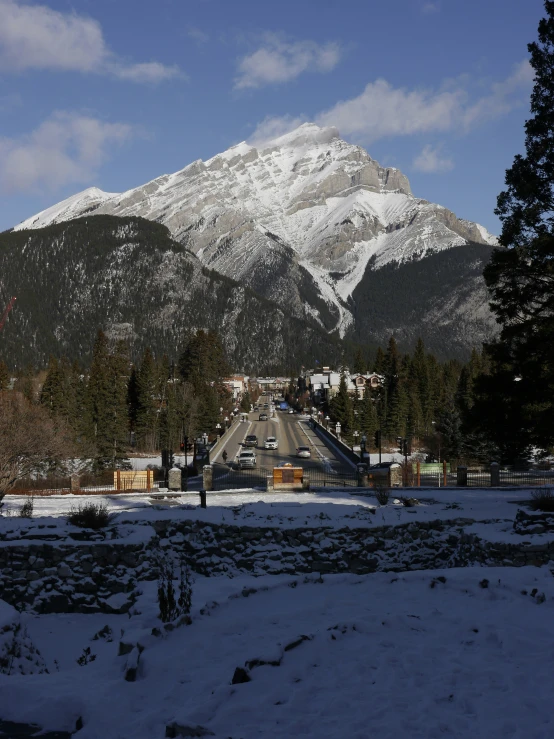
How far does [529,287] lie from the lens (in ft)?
69.8

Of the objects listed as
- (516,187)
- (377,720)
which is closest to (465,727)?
(377,720)

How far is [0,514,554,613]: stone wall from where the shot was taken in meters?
13.0

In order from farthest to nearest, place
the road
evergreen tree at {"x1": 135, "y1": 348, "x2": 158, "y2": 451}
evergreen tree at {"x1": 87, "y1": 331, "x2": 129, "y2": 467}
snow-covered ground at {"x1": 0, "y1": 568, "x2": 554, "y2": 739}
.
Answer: evergreen tree at {"x1": 135, "y1": 348, "x2": 158, "y2": 451} → evergreen tree at {"x1": 87, "y1": 331, "x2": 129, "y2": 467} → the road → snow-covered ground at {"x1": 0, "y1": 568, "x2": 554, "y2": 739}

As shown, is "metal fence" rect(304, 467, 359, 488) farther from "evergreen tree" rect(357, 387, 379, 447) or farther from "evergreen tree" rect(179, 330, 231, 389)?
"evergreen tree" rect(179, 330, 231, 389)

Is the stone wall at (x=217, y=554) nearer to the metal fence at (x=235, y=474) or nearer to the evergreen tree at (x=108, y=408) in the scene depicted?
the metal fence at (x=235, y=474)

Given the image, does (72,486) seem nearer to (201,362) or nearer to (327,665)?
(327,665)

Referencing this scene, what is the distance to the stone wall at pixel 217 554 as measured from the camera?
13.0m

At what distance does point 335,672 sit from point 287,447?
186ft

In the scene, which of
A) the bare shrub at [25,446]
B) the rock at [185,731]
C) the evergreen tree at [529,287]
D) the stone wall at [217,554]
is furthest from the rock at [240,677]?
the bare shrub at [25,446]

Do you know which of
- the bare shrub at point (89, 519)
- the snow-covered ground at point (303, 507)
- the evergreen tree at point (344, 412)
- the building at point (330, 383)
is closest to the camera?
the bare shrub at point (89, 519)

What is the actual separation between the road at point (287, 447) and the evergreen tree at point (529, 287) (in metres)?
19.6

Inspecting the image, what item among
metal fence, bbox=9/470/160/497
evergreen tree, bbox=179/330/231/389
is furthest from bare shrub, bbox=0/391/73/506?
evergreen tree, bbox=179/330/231/389

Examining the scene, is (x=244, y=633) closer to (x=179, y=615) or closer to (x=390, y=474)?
(x=179, y=615)

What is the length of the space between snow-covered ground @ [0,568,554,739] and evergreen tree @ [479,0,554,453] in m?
12.7
